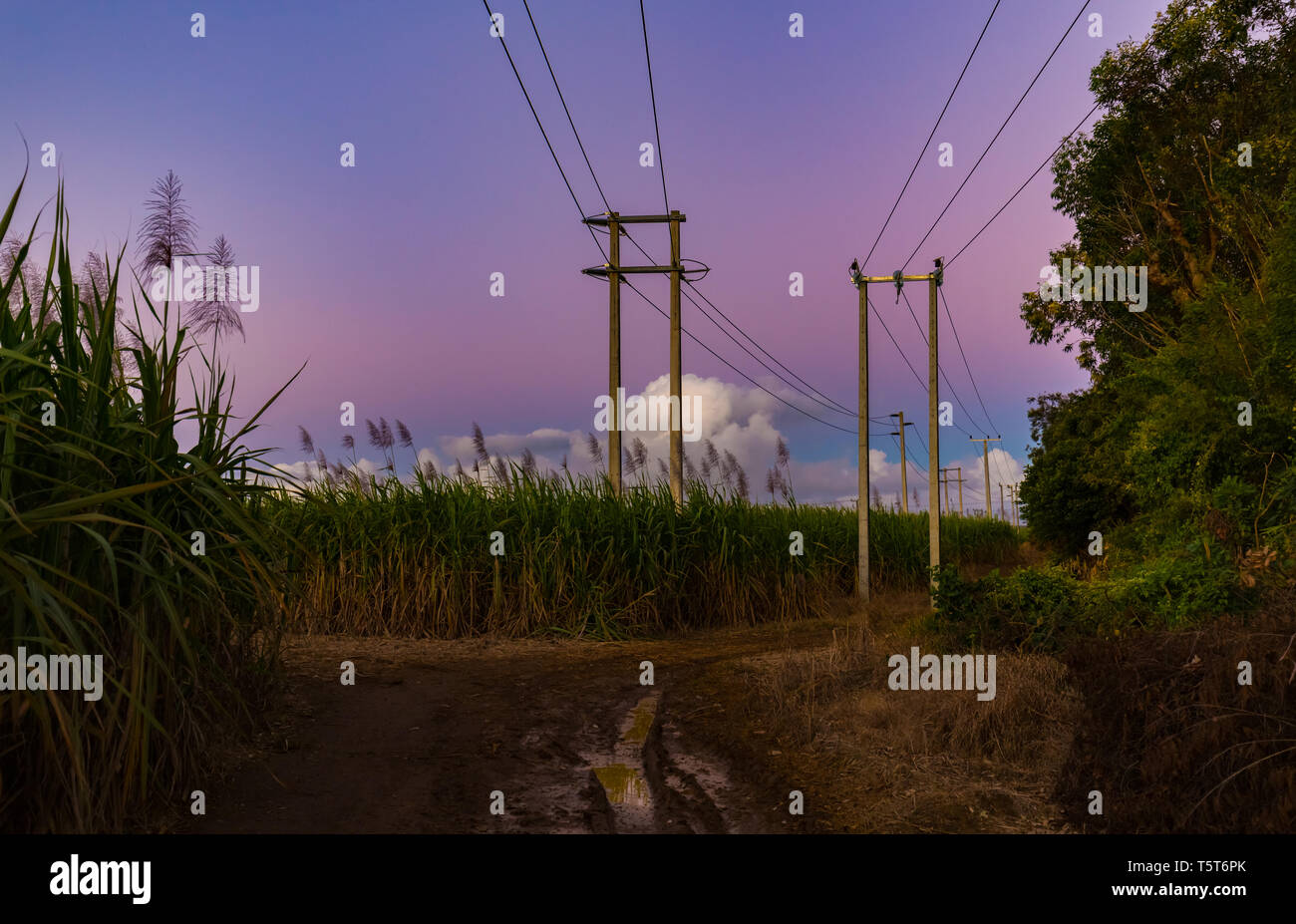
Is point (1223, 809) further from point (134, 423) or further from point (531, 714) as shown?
point (134, 423)

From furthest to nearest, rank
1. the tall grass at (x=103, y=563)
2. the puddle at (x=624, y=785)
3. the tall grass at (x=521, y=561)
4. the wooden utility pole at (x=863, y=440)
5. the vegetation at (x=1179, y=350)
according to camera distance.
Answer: the wooden utility pole at (x=863, y=440) → the tall grass at (x=521, y=561) → the vegetation at (x=1179, y=350) → the puddle at (x=624, y=785) → the tall grass at (x=103, y=563)

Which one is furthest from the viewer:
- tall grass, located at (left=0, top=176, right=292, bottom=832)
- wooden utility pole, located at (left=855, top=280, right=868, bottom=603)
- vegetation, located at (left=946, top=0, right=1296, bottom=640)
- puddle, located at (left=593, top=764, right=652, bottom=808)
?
wooden utility pole, located at (left=855, top=280, right=868, bottom=603)

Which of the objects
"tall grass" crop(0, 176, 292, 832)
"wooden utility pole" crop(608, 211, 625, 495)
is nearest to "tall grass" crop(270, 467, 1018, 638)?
"wooden utility pole" crop(608, 211, 625, 495)

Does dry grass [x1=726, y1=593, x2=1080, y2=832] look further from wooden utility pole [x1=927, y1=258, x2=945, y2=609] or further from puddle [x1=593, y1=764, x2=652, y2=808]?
wooden utility pole [x1=927, y1=258, x2=945, y2=609]

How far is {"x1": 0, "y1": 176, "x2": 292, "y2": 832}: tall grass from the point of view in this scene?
3953 millimetres

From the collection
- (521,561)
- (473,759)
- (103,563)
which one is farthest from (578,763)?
(521,561)

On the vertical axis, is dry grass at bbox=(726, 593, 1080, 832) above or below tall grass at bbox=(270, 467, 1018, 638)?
below

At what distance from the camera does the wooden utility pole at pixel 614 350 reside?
56.9ft

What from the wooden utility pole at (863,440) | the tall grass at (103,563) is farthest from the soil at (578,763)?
the wooden utility pole at (863,440)

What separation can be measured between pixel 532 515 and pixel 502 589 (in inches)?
44.8

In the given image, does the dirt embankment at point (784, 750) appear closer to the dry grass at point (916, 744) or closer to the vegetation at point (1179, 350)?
the dry grass at point (916, 744)

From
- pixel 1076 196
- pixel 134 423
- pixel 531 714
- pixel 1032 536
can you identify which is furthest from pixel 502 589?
pixel 1076 196

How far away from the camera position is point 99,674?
4.30 metres

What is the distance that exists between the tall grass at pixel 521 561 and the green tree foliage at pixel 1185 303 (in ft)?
22.3
